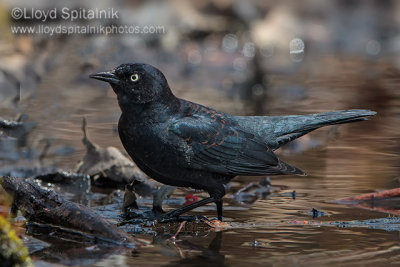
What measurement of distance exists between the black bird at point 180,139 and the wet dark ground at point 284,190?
34cm

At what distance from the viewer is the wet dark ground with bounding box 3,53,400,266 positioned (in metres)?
4.75

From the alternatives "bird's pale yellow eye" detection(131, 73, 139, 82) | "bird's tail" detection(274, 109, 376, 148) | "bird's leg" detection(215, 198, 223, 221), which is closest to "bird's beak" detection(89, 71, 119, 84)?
"bird's pale yellow eye" detection(131, 73, 139, 82)

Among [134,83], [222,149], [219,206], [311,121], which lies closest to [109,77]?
[134,83]

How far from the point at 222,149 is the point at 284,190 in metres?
0.96

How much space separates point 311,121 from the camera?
662 cm

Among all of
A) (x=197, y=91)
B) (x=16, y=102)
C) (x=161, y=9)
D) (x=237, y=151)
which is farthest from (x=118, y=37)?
(x=237, y=151)

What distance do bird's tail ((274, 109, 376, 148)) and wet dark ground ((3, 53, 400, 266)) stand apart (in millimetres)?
503

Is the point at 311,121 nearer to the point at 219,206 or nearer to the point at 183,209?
the point at 219,206

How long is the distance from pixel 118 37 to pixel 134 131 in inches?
406

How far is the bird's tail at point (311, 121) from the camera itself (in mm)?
6504

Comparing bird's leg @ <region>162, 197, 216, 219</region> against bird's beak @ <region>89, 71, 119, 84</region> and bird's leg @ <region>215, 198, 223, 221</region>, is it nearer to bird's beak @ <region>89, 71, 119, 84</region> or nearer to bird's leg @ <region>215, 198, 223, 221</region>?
bird's leg @ <region>215, 198, 223, 221</region>

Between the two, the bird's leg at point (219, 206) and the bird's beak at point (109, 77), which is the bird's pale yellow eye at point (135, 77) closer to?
the bird's beak at point (109, 77)

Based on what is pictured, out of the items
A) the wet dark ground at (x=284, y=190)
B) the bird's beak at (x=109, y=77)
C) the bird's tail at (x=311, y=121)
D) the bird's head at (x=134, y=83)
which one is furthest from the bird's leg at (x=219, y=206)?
the bird's beak at (x=109, y=77)

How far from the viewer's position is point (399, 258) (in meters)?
4.66
